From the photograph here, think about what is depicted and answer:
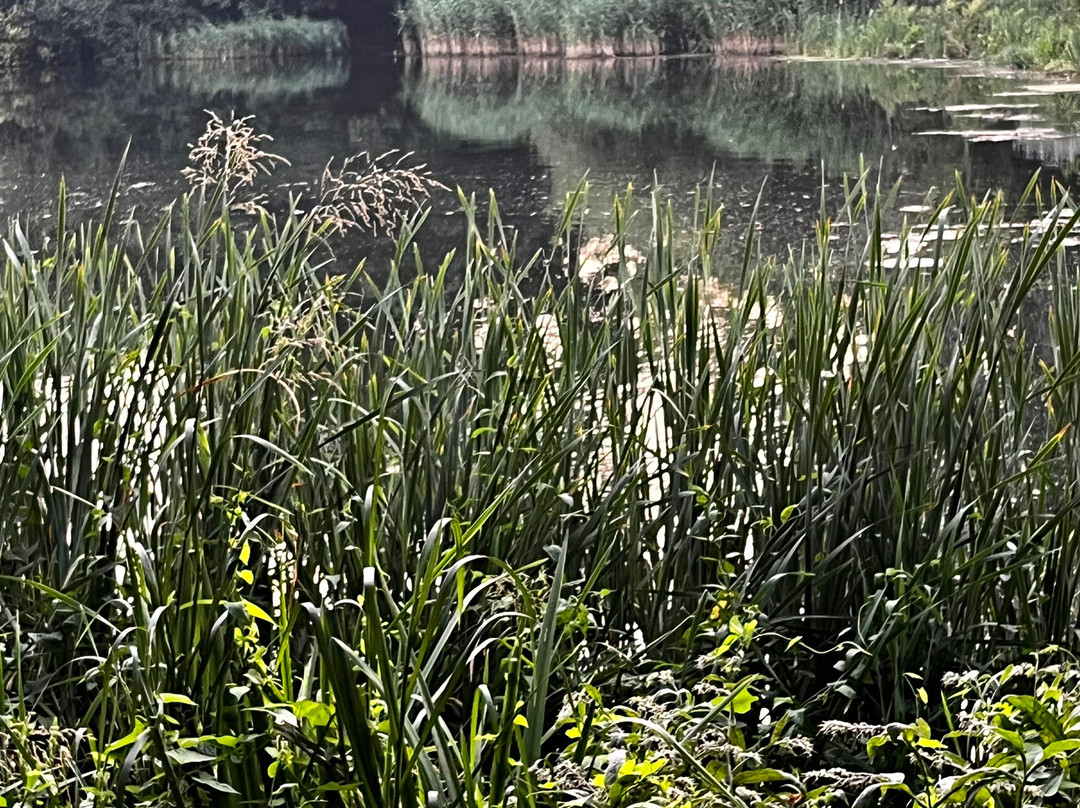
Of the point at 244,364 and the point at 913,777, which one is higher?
the point at 244,364

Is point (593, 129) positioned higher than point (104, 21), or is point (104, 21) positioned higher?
point (104, 21)

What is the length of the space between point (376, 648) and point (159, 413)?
41cm

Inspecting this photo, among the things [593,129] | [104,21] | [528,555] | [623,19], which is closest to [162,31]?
[104,21]

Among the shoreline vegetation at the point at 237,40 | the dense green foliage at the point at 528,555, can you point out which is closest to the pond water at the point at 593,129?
the shoreline vegetation at the point at 237,40

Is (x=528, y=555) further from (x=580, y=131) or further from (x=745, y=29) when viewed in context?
(x=745, y=29)

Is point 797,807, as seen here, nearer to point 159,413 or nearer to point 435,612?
point 435,612

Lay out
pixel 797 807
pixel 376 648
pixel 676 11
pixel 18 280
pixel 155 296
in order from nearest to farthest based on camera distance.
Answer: pixel 376 648, pixel 797 807, pixel 155 296, pixel 18 280, pixel 676 11

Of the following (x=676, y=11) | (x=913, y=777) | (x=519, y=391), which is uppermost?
(x=676, y=11)

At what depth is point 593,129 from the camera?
389 inches

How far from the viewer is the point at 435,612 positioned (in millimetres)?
771

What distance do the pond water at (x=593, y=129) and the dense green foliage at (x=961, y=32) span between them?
0.39 metres

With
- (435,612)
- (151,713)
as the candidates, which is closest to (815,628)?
(435,612)

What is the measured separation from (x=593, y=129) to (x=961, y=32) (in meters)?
5.17

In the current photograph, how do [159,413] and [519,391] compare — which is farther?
[519,391]
